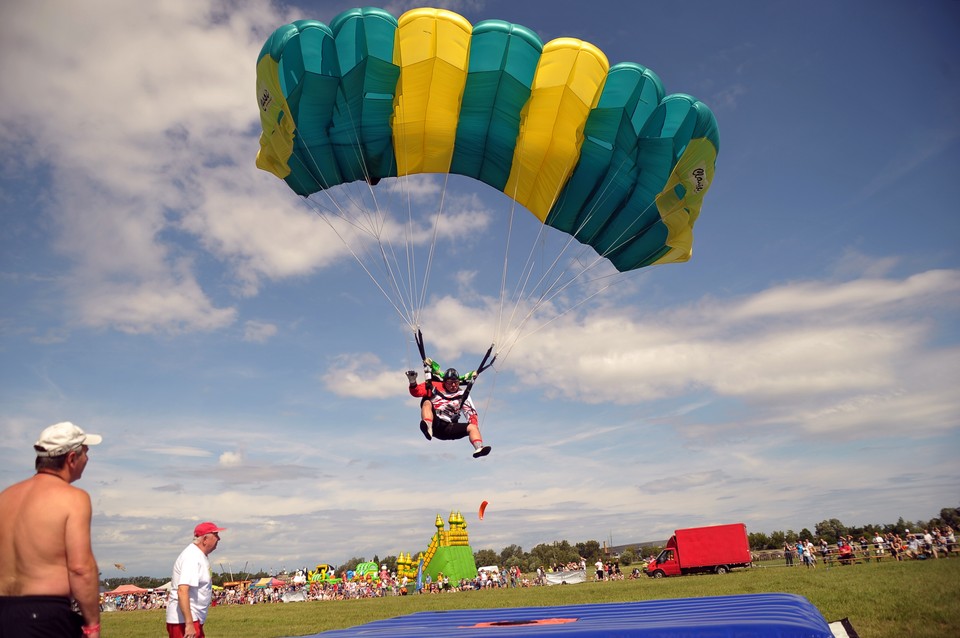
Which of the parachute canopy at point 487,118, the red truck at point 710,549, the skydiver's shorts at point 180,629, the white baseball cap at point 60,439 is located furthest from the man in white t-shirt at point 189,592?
the red truck at point 710,549

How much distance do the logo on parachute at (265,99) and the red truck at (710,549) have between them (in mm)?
23037

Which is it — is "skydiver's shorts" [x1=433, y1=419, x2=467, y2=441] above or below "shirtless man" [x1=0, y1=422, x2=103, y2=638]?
above

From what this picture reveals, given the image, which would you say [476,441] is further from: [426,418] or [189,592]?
[189,592]

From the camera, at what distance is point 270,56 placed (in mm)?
8828

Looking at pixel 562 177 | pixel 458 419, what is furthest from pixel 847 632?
pixel 562 177

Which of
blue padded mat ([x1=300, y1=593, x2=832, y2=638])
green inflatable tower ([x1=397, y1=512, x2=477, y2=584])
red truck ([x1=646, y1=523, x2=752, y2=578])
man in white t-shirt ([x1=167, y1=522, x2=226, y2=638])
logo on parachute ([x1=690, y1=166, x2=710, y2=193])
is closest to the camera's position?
blue padded mat ([x1=300, y1=593, x2=832, y2=638])

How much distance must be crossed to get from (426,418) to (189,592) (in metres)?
4.34

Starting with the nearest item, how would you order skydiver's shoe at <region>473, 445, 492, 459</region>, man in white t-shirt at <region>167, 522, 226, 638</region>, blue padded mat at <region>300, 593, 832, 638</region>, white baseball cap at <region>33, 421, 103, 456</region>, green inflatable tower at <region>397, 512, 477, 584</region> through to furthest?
1. white baseball cap at <region>33, 421, 103, 456</region>
2. blue padded mat at <region>300, 593, 832, 638</region>
3. man in white t-shirt at <region>167, 522, 226, 638</region>
4. skydiver's shoe at <region>473, 445, 492, 459</region>
5. green inflatable tower at <region>397, 512, 477, 584</region>

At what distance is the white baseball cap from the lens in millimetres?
2744

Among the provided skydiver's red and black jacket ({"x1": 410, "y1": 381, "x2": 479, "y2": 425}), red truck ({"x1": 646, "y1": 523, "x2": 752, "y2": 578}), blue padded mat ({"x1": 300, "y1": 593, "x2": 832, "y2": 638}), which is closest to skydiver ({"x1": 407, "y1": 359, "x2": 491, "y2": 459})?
skydiver's red and black jacket ({"x1": 410, "y1": 381, "x2": 479, "y2": 425})

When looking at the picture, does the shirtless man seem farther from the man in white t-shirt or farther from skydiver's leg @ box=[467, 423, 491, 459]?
skydiver's leg @ box=[467, 423, 491, 459]

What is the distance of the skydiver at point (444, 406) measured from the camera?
28.1 feet

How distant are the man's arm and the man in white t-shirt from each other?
78.4 inches

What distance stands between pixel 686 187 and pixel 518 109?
2951 mm
